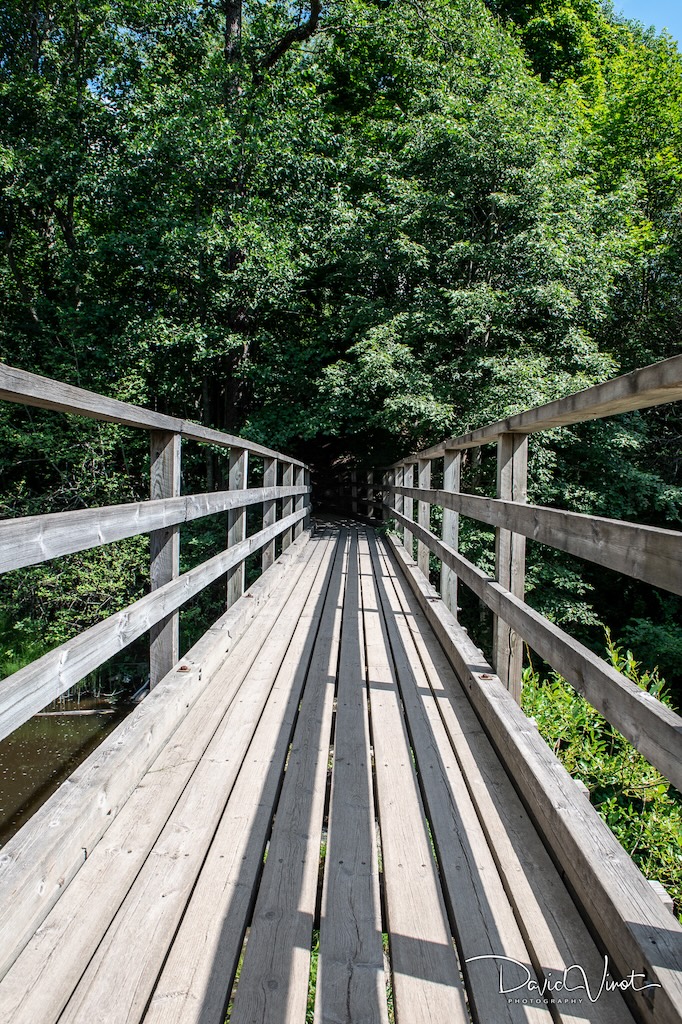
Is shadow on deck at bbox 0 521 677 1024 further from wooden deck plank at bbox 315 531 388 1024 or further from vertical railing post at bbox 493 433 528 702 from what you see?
vertical railing post at bbox 493 433 528 702

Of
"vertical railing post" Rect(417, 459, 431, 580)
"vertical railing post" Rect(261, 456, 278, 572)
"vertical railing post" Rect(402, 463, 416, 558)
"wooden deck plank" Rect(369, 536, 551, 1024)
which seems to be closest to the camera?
"wooden deck plank" Rect(369, 536, 551, 1024)

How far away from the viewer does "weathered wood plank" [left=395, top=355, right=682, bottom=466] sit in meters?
1.34

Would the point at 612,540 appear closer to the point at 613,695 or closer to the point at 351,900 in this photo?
the point at 613,695

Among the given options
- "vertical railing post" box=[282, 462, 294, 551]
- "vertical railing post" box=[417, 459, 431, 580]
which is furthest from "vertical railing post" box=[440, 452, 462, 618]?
"vertical railing post" box=[282, 462, 294, 551]

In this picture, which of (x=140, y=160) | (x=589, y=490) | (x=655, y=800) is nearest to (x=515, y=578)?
(x=655, y=800)

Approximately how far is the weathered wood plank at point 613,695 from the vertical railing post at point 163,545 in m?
1.30

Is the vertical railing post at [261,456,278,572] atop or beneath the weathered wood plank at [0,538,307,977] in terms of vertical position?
atop

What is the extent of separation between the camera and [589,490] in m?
12.5

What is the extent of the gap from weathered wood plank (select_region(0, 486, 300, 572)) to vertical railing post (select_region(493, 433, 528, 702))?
1.29 meters

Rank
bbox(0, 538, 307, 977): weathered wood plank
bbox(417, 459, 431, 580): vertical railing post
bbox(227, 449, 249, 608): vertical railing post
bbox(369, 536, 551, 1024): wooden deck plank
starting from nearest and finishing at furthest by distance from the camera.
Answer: bbox(369, 536, 551, 1024): wooden deck plank → bbox(0, 538, 307, 977): weathered wood plank → bbox(227, 449, 249, 608): vertical railing post → bbox(417, 459, 431, 580): vertical railing post

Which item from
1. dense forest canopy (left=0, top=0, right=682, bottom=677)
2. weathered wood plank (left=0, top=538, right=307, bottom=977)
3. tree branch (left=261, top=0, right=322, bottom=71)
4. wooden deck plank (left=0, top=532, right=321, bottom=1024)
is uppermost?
tree branch (left=261, top=0, right=322, bottom=71)

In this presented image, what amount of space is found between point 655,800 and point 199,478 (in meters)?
12.2

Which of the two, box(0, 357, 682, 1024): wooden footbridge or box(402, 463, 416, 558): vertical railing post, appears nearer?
box(0, 357, 682, 1024): wooden footbridge

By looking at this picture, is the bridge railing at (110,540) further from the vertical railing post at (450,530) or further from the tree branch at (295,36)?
the tree branch at (295,36)
